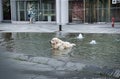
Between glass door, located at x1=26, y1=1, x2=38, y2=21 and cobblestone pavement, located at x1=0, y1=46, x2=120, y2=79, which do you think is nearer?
cobblestone pavement, located at x1=0, y1=46, x2=120, y2=79

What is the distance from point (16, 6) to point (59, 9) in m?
5.62

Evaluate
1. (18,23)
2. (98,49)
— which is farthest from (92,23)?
(98,49)

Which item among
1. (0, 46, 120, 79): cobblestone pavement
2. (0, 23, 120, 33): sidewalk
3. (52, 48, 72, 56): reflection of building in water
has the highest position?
(0, 23, 120, 33): sidewalk

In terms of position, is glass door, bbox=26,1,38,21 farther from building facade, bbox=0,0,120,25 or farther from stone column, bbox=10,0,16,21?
stone column, bbox=10,0,16,21

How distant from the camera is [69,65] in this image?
12211mm

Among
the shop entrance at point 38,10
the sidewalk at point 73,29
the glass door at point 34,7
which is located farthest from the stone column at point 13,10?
the sidewalk at point 73,29

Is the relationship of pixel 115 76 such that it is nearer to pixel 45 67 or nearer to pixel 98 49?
pixel 45 67

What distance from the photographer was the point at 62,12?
38781 millimetres

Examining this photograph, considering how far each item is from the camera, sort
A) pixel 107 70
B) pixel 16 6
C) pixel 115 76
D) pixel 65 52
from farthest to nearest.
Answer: pixel 16 6, pixel 65 52, pixel 107 70, pixel 115 76

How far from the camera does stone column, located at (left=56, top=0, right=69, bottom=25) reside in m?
38.7

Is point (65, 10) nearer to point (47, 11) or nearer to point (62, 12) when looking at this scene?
point (62, 12)

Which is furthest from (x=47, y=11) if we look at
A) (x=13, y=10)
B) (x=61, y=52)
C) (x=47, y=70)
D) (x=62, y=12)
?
(x=47, y=70)

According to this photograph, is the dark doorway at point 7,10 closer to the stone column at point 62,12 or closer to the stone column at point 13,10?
the stone column at point 13,10

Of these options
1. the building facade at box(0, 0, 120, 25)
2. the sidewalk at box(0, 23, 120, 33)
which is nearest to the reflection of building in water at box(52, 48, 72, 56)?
the sidewalk at box(0, 23, 120, 33)
